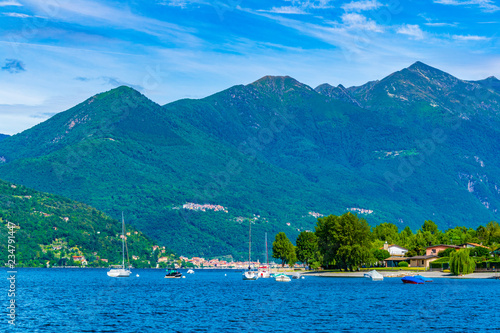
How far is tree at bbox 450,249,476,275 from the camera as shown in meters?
144

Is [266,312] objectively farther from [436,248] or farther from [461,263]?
[436,248]

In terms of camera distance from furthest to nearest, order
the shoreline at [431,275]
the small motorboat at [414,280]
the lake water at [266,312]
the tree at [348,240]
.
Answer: the tree at [348,240], the shoreline at [431,275], the small motorboat at [414,280], the lake water at [266,312]

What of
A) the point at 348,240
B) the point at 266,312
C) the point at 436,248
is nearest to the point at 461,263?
the point at 348,240

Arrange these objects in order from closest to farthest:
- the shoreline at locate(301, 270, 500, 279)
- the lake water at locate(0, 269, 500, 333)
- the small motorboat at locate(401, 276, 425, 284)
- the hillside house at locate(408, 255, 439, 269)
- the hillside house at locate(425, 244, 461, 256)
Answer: the lake water at locate(0, 269, 500, 333) < the small motorboat at locate(401, 276, 425, 284) < the shoreline at locate(301, 270, 500, 279) < the hillside house at locate(408, 255, 439, 269) < the hillside house at locate(425, 244, 461, 256)

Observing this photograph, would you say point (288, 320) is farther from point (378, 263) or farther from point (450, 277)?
point (378, 263)

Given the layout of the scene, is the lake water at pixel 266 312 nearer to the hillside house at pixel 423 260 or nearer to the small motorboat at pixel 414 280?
the small motorboat at pixel 414 280

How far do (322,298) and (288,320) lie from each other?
27642 millimetres

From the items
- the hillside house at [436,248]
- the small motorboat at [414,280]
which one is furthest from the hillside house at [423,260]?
the small motorboat at [414,280]

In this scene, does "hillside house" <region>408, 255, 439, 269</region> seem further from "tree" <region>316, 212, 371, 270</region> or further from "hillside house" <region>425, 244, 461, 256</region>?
"tree" <region>316, 212, 371, 270</region>

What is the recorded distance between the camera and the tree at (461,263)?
144m

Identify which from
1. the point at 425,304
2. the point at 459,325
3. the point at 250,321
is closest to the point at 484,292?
the point at 425,304

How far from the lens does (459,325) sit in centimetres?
6281

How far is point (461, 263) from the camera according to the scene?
471ft

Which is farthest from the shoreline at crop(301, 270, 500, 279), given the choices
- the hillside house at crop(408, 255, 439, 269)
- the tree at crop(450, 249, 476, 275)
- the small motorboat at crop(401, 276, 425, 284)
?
the small motorboat at crop(401, 276, 425, 284)
